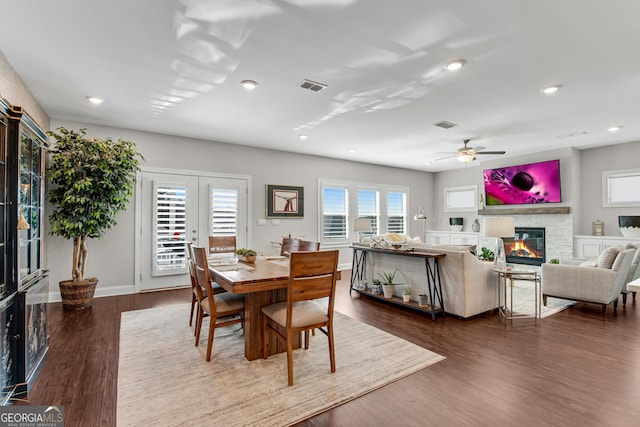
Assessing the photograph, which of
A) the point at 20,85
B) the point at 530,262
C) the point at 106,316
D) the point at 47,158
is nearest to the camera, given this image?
the point at 20,85

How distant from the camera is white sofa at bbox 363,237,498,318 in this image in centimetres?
386

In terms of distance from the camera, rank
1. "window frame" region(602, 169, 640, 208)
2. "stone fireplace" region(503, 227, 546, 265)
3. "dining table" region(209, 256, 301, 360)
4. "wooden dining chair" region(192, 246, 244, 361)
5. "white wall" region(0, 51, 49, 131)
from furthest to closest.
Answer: "stone fireplace" region(503, 227, 546, 265) → "window frame" region(602, 169, 640, 208) → "white wall" region(0, 51, 49, 131) → "wooden dining chair" region(192, 246, 244, 361) → "dining table" region(209, 256, 301, 360)

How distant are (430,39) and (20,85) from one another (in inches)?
165

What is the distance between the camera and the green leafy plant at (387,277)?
184 inches

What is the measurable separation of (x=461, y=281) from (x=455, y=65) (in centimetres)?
242

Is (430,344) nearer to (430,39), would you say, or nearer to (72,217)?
(430,39)

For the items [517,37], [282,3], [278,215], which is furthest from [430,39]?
[278,215]

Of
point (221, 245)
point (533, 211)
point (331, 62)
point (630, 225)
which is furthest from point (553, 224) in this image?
point (221, 245)

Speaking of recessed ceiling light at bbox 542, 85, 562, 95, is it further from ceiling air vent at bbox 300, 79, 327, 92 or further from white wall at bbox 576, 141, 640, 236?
white wall at bbox 576, 141, 640, 236

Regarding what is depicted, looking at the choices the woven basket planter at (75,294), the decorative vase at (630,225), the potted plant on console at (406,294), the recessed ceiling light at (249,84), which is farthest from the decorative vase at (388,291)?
the decorative vase at (630,225)

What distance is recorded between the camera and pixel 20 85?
3.42m

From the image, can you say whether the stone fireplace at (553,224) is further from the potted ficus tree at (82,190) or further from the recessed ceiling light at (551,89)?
the potted ficus tree at (82,190)

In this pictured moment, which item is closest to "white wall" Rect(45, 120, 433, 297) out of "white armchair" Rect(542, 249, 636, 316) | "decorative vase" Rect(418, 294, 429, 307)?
"decorative vase" Rect(418, 294, 429, 307)

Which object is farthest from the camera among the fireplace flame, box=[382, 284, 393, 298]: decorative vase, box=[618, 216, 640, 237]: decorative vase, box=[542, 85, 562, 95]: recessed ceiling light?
the fireplace flame
